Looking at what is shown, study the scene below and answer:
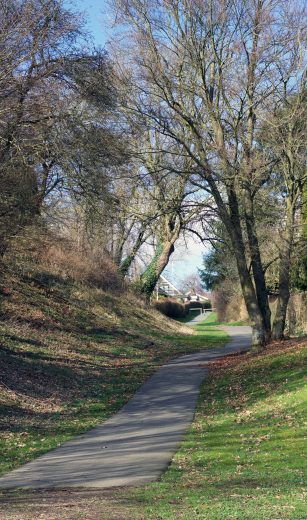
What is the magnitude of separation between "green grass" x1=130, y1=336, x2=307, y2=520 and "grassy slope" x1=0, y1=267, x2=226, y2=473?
2.46m

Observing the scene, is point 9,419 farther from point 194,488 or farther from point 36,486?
point 194,488

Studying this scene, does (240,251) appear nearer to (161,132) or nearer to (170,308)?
(161,132)

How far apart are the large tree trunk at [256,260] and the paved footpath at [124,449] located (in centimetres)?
707

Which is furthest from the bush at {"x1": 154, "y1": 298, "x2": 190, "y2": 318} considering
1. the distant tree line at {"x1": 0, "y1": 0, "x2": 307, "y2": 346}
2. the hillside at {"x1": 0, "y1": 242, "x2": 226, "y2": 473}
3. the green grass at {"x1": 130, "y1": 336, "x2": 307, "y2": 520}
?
the green grass at {"x1": 130, "y1": 336, "x2": 307, "y2": 520}

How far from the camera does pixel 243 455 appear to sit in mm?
11141

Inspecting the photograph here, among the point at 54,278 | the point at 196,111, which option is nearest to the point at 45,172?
the point at 196,111

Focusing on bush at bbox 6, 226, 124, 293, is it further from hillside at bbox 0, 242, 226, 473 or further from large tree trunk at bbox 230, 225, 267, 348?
large tree trunk at bbox 230, 225, 267, 348

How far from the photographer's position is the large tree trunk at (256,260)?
25.1 metres

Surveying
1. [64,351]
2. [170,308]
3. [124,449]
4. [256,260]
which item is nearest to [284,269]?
[256,260]

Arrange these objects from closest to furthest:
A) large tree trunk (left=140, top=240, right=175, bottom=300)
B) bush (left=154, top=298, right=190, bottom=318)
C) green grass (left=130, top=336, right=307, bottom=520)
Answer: green grass (left=130, top=336, right=307, bottom=520), large tree trunk (left=140, top=240, right=175, bottom=300), bush (left=154, top=298, right=190, bottom=318)

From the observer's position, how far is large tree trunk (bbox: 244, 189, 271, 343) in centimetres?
2511

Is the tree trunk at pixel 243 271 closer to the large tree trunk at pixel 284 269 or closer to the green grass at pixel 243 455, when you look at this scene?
the large tree trunk at pixel 284 269

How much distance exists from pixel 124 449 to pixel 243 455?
79.1 inches

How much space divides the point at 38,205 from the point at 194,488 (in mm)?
11664
